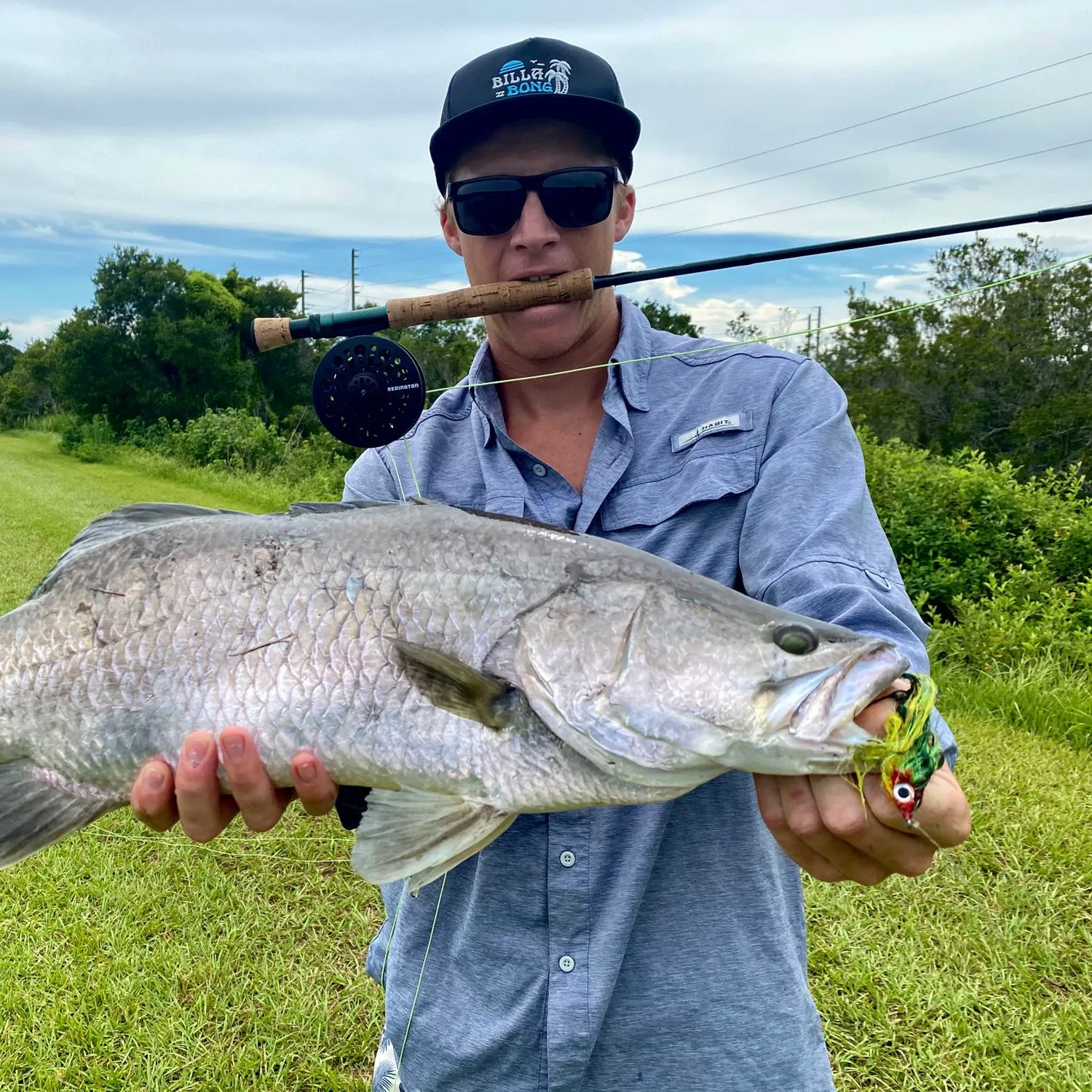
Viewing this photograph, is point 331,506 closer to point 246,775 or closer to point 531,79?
point 246,775

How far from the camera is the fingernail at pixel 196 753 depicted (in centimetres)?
Result: 187

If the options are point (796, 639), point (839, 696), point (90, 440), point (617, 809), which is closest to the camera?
point (839, 696)

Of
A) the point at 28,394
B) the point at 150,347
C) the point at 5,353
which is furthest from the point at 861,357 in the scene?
the point at 5,353

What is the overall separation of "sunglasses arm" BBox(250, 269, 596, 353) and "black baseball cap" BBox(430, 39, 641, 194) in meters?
0.37

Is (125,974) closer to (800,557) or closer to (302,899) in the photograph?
(302,899)

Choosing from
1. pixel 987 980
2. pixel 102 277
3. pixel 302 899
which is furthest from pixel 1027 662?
pixel 102 277

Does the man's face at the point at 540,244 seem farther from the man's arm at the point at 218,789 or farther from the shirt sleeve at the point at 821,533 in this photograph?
the man's arm at the point at 218,789

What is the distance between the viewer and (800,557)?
5.77 feet

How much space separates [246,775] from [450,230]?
62.8 inches

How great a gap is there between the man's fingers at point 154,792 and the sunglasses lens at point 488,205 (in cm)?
153

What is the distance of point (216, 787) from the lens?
190 centimetres

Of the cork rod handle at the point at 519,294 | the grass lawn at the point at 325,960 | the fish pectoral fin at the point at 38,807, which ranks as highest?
the cork rod handle at the point at 519,294

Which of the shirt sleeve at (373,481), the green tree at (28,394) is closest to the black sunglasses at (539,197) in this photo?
the shirt sleeve at (373,481)

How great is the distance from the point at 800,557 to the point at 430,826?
930 mm
